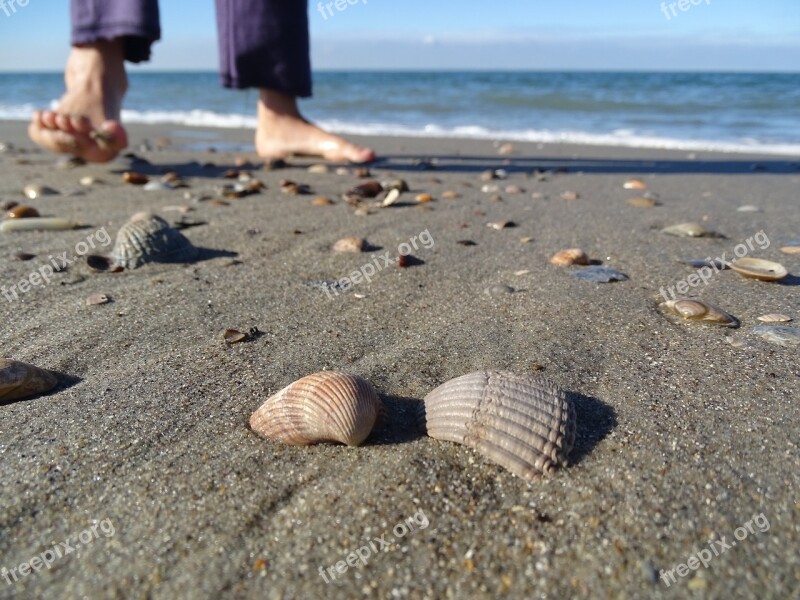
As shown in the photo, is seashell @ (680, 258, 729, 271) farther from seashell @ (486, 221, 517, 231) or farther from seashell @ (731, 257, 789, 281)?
seashell @ (486, 221, 517, 231)

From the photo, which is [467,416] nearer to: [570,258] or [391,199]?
[570,258]

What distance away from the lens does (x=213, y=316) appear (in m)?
2.03

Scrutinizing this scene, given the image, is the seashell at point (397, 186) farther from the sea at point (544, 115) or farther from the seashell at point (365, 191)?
the sea at point (544, 115)

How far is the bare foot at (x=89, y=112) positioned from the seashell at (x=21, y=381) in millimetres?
2853

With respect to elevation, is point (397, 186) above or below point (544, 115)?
below

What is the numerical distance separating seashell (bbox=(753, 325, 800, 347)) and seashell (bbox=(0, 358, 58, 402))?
74.2 inches

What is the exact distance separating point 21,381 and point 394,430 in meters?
0.88

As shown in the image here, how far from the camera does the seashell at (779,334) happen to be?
1.75m

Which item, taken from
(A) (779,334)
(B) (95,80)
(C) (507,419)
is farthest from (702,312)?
(B) (95,80)

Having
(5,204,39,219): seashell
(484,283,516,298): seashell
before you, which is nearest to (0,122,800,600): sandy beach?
(484,283,516,298): seashell

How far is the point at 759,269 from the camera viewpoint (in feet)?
7.73

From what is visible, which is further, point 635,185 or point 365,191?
point 635,185

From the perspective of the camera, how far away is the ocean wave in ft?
24.2

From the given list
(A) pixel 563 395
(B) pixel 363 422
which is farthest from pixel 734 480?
(B) pixel 363 422
